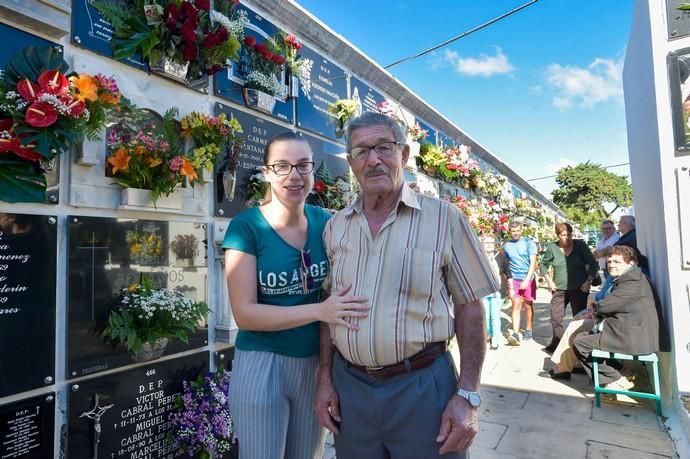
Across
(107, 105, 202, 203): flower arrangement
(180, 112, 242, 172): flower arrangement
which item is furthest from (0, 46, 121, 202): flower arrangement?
(180, 112, 242, 172): flower arrangement

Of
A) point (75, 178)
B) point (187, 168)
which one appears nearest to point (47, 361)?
point (75, 178)

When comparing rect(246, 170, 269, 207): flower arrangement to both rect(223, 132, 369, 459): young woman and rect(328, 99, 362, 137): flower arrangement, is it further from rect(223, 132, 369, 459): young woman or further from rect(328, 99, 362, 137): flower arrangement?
rect(328, 99, 362, 137): flower arrangement

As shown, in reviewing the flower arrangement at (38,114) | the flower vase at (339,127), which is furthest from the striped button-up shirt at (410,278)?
the flower vase at (339,127)

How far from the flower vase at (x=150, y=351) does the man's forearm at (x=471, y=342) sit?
1.65 metres

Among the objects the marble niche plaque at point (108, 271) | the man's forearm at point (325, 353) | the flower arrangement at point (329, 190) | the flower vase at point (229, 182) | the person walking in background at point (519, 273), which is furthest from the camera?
the person walking in background at point (519, 273)

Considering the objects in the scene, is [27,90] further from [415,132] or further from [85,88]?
[415,132]

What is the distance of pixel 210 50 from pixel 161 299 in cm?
157

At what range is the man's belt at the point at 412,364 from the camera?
59.0 inches

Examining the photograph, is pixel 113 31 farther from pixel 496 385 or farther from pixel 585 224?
pixel 585 224

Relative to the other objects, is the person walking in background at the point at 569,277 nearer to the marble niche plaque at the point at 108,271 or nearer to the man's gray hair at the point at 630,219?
the man's gray hair at the point at 630,219

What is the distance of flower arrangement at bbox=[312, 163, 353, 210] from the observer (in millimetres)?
3836

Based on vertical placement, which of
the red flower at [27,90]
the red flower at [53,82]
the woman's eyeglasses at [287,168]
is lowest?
the woman's eyeglasses at [287,168]

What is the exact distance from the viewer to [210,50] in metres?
2.66

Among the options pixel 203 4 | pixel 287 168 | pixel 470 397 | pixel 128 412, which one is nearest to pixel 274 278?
pixel 287 168
